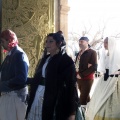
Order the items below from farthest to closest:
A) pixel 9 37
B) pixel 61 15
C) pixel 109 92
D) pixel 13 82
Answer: pixel 61 15
pixel 109 92
pixel 9 37
pixel 13 82

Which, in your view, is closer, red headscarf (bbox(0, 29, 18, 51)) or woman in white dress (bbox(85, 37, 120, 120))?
red headscarf (bbox(0, 29, 18, 51))

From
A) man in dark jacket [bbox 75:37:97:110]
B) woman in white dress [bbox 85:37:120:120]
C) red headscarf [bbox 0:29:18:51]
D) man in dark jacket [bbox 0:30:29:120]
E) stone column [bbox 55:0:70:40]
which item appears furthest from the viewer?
man in dark jacket [bbox 75:37:97:110]

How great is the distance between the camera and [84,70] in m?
6.76

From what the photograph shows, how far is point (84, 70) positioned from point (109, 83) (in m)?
1.98

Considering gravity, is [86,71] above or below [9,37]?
below

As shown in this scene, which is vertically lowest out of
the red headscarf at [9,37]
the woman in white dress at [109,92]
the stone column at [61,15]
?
the woman in white dress at [109,92]

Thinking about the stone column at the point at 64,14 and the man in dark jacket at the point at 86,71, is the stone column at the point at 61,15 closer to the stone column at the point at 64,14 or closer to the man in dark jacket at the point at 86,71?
the stone column at the point at 64,14

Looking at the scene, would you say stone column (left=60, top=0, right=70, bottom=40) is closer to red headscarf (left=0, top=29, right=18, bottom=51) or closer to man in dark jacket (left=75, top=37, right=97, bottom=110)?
man in dark jacket (left=75, top=37, right=97, bottom=110)

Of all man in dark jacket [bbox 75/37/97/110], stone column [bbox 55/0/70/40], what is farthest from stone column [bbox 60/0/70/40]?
man in dark jacket [bbox 75/37/97/110]

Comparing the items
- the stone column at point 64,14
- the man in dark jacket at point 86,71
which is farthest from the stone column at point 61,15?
the man in dark jacket at point 86,71

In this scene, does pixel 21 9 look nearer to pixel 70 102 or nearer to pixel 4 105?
pixel 4 105

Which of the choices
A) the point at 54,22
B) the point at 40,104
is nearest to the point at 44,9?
the point at 54,22

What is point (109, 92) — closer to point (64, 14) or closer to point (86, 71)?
point (86, 71)

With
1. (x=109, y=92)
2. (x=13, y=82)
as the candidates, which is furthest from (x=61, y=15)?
(x=13, y=82)
